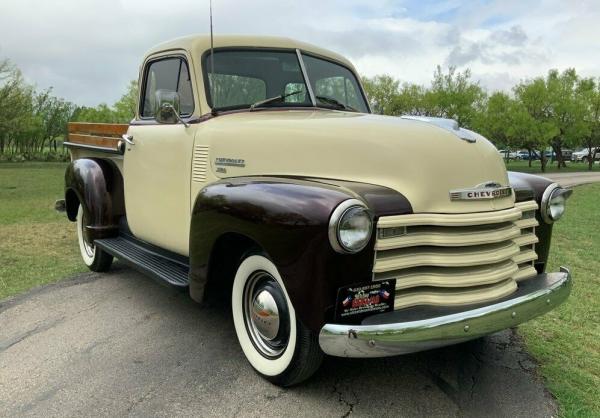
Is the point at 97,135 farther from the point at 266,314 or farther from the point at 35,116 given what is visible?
the point at 35,116

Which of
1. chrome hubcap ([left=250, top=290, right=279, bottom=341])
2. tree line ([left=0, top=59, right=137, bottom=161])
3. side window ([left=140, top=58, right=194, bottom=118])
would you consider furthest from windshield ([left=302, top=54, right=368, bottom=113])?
tree line ([left=0, top=59, right=137, bottom=161])

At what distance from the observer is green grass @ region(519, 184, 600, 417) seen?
9.66 ft

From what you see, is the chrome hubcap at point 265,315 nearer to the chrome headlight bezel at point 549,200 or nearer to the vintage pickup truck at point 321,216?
the vintage pickup truck at point 321,216

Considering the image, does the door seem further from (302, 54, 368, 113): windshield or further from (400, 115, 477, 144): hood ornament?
(400, 115, 477, 144): hood ornament

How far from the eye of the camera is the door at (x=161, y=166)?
12.4 ft

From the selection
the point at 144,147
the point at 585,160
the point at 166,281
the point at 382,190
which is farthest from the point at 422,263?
the point at 585,160

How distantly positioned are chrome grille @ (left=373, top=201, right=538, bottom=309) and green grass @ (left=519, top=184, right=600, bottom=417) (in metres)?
0.75

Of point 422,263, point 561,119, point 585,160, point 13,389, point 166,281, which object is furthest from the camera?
point 585,160

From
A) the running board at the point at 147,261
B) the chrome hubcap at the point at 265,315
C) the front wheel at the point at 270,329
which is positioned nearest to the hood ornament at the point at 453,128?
the front wheel at the point at 270,329

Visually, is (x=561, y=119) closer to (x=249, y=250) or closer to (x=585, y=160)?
→ (x=585, y=160)

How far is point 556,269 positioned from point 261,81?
3.97m

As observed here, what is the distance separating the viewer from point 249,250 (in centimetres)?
299

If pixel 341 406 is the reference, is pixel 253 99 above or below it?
above

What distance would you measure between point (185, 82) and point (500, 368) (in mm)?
2947
